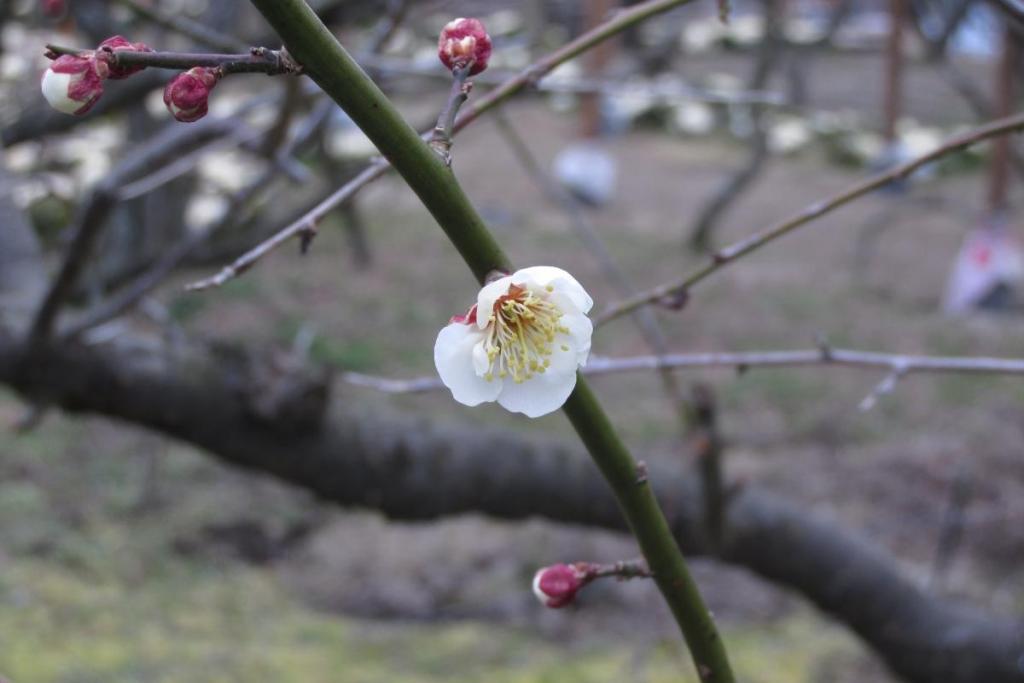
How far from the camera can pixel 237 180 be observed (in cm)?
604

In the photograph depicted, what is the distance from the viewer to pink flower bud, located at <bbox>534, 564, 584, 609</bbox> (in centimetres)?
67

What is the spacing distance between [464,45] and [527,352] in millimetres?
167

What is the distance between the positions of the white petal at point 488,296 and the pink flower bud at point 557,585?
0.61 feet

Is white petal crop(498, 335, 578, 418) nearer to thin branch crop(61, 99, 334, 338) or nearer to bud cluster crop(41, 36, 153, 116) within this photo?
bud cluster crop(41, 36, 153, 116)

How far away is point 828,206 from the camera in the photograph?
0.99 metres

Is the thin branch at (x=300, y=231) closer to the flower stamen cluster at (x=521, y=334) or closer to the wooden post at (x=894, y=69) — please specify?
the flower stamen cluster at (x=521, y=334)

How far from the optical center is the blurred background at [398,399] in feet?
6.45

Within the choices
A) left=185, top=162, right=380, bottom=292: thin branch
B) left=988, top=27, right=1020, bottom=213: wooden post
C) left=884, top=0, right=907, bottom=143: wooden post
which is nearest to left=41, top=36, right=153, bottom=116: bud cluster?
left=185, top=162, right=380, bottom=292: thin branch

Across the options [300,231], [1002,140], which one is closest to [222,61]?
[300,231]

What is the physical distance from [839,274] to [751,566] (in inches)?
161

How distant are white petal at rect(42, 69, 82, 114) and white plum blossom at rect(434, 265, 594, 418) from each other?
0.19m

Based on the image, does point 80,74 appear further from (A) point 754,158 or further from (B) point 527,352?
(A) point 754,158

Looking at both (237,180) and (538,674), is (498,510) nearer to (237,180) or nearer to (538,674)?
(538,674)

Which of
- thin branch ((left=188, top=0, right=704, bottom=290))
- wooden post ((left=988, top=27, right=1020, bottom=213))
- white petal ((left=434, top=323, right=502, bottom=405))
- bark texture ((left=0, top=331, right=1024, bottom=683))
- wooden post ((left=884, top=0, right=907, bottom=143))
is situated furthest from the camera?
wooden post ((left=884, top=0, right=907, bottom=143))
